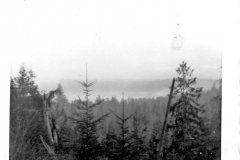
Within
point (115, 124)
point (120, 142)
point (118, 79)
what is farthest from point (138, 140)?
point (118, 79)

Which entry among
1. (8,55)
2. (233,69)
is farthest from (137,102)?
(8,55)

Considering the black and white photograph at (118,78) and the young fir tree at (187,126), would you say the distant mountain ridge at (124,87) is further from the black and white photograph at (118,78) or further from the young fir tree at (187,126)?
the young fir tree at (187,126)

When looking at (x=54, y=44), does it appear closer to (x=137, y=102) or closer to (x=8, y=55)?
(x=8, y=55)

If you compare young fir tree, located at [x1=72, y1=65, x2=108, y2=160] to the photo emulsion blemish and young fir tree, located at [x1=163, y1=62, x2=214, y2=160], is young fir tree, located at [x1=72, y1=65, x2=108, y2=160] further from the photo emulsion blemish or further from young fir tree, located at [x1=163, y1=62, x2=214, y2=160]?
young fir tree, located at [x1=163, y1=62, x2=214, y2=160]

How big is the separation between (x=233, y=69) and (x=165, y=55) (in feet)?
2.25

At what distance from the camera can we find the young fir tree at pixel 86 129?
132 inches

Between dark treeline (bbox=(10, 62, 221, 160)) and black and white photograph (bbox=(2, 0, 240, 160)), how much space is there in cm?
1

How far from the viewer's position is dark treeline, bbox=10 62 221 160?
3307 mm

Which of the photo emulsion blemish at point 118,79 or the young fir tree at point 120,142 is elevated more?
the photo emulsion blemish at point 118,79

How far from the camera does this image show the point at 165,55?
3.30 meters

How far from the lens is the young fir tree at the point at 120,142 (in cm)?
333

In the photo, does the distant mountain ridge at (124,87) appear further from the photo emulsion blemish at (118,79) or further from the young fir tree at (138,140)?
the young fir tree at (138,140)

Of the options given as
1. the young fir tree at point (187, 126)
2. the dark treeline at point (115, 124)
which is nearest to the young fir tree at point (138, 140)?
the dark treeline at point (115, 124)

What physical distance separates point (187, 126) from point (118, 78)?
0.88 meters
